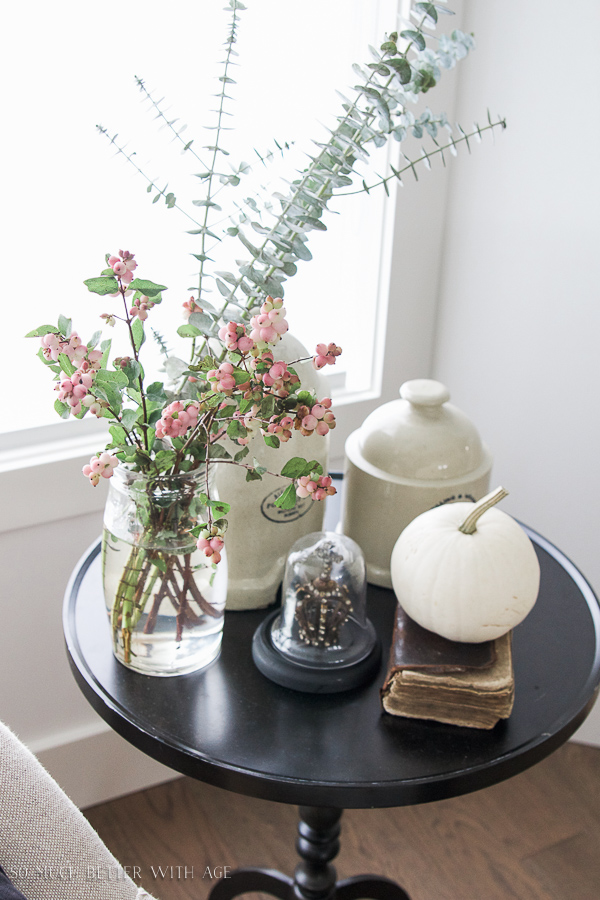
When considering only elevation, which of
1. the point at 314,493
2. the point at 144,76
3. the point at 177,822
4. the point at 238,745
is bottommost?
the point at 177,822

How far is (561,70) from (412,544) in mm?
872

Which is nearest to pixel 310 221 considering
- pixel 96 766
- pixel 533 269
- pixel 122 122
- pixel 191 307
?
pixel 191 307

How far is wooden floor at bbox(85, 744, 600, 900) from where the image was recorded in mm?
1293

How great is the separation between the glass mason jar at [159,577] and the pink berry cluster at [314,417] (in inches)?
5.5

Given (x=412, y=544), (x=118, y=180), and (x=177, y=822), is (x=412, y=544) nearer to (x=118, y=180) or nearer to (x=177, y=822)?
(x=118, y=180)

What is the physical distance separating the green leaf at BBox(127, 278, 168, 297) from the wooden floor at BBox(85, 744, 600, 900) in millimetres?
1016

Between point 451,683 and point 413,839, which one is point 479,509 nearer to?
point 451,683

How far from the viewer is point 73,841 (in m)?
0.50

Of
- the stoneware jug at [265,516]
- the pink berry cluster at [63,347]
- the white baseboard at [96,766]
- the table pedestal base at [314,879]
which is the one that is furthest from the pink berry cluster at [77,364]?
the white baseboard at [96,766]

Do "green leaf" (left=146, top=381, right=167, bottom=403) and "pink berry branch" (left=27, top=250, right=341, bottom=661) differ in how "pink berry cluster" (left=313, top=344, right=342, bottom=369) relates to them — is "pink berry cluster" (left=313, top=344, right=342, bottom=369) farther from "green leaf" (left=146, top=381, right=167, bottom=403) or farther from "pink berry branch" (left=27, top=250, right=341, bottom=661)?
"green leaf" (left=146, top=381, right=167, bottom=403)

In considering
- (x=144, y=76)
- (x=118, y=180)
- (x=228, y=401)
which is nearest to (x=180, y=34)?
(x=144, y=76)

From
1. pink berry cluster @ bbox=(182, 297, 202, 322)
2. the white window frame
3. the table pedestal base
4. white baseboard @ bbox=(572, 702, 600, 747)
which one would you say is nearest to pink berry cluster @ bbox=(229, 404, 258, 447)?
pink berry cluster @ bbox=(182, 297, 202, 322)

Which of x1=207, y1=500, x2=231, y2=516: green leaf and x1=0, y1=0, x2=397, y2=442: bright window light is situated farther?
x1=0, y1=0, x2=397, y2=442: bright window light

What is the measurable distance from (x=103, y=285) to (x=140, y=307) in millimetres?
39
